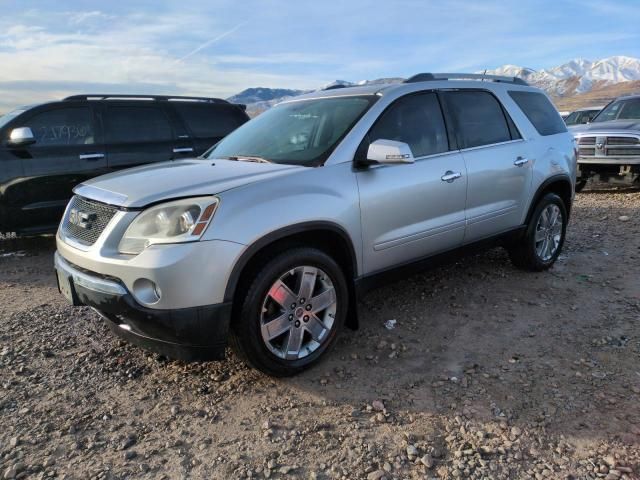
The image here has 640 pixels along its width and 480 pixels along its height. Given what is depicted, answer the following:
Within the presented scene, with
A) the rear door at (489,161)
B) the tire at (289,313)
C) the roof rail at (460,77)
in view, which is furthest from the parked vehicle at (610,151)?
the tire at (289,313)

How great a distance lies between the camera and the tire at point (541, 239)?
15.7 feet

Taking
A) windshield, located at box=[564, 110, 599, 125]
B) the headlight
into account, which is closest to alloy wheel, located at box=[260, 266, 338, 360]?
the headlight

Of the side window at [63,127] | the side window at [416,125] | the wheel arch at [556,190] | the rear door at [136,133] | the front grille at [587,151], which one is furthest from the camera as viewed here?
the front grille at [587,151]

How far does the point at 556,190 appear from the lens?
5.07 meters

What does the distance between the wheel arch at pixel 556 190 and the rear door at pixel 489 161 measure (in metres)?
0.17

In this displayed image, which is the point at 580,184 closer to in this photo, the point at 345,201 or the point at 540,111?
the point at 540,111

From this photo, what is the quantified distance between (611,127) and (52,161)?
907 cm

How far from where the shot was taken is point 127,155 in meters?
6.32

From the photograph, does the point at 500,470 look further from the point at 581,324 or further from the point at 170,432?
Result: the point at 581,324

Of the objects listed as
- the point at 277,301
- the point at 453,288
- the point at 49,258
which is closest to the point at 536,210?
the point at 453,288

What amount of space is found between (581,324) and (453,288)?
3.61ft

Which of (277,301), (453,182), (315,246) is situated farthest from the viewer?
(453,182)

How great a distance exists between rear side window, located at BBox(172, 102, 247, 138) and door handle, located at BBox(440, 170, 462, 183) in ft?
13.9

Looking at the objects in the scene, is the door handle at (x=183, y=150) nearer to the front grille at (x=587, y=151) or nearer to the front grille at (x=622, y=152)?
the front grille at (x=587, y=151)
